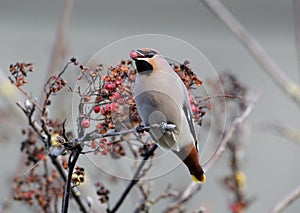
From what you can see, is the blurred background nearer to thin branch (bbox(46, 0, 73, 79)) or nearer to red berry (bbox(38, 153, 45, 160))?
thin branch (bbox(46, 0, 73, 79))

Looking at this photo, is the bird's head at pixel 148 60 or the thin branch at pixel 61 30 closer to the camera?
the bird's head at pixel 148 60

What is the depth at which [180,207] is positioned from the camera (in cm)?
146

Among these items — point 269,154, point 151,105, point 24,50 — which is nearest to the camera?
point 151,105

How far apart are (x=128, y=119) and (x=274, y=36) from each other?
2.99 meters

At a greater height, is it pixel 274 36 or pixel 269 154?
pixel 274 36

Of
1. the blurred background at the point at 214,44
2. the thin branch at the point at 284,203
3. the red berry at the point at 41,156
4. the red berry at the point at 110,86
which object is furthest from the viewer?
the blurred background at the point at 214,44

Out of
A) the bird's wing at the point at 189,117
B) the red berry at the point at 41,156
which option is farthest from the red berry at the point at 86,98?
the red berry at the point at 41,156

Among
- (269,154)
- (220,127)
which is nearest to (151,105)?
(220,127)

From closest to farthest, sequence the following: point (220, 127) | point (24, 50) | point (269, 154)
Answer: point (220, 127) → point (24, 50) → point (269, 154)

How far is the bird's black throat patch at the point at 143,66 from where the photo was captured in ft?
3.51

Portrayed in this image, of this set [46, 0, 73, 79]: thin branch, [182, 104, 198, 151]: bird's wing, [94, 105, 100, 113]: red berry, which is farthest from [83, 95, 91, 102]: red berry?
[46, 0, 73, 79]: thin branch

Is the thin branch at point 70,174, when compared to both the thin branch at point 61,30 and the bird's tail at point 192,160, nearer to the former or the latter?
the bird's tail at point 192,160

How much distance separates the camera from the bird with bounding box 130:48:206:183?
107 centimetres

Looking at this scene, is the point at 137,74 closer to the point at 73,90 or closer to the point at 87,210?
the point at 73,90
